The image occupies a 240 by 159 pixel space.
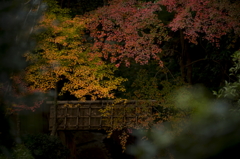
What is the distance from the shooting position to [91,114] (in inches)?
500

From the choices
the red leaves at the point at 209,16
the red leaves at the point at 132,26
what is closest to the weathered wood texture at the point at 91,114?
the red leaves at the point at 132,26

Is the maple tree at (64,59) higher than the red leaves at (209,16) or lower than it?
lower

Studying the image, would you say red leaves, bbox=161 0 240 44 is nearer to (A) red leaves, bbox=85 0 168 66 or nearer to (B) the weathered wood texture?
(A) red leaves, bbox=85 0 168 66

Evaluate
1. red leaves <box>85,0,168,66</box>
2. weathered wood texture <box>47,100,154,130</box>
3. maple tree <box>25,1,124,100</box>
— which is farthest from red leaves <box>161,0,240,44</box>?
weathered wood texture <box>47,100,154,130</box>

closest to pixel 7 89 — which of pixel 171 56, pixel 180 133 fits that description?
pixel 180 133

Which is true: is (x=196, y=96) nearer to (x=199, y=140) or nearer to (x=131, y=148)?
(x=199, y=140)

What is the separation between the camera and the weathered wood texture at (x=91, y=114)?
12.1 m

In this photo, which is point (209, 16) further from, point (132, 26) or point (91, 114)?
point (91, 114)

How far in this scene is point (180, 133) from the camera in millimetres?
10523

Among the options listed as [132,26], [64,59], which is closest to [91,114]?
[64,59]

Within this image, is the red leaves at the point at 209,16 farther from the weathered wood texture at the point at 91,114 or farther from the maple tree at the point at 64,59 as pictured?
the weathered wood texture at the point at 91,114

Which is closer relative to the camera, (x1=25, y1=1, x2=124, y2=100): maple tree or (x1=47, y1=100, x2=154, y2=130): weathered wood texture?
(x1=25, y1=1, x2=124, y2=100): maple tree

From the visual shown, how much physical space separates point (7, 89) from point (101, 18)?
9160 mm

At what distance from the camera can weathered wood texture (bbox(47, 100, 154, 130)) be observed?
475 inches
